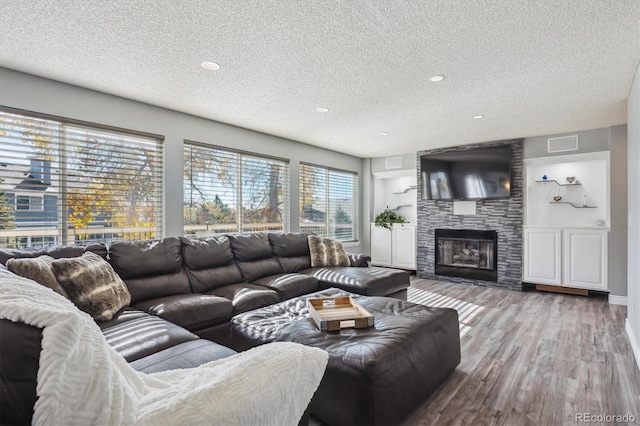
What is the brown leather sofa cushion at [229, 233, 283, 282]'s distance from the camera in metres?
3.60

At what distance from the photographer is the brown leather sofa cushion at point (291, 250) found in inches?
160

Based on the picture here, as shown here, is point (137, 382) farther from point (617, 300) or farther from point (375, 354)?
point (617, 300)

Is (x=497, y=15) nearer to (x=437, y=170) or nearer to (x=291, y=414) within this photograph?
(x=291, y=414)

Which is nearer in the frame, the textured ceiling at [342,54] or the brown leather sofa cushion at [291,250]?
the textured ceiling at [342,54]

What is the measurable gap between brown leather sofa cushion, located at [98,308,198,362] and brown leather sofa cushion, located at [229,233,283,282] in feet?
4.70

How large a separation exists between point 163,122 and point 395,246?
4.61 m

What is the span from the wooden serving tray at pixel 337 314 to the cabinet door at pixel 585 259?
4.04 m

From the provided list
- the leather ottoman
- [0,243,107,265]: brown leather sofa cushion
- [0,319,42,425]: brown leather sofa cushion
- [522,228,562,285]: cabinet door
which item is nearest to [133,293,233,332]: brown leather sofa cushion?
the leather ottoman

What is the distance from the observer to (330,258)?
433cm

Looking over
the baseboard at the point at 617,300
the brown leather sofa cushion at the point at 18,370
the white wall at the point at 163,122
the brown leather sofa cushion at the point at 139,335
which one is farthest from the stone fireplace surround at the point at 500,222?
the brown leather sofa cushion at the point at 18,370

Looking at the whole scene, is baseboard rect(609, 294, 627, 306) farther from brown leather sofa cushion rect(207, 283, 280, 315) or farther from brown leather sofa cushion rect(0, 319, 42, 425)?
brown leather sofa cushion rect(0, 319, 42, 425)

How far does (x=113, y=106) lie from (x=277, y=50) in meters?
1.97

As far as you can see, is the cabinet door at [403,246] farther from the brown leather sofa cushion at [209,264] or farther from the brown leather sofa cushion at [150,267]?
the brown leather sofa cushion at [150,267]

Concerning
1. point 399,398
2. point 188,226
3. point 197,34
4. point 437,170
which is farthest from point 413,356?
point 437,170
